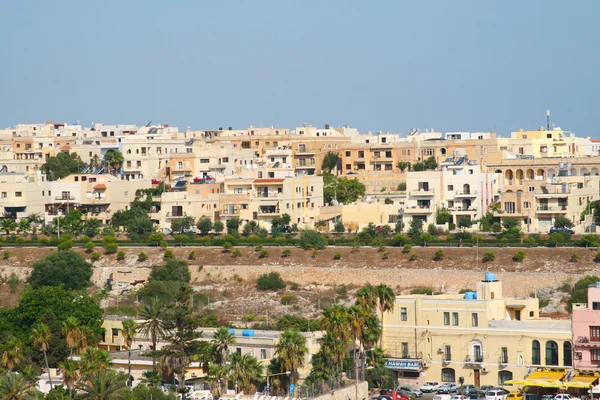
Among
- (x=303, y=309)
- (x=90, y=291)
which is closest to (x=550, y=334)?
(x=303, y=309)

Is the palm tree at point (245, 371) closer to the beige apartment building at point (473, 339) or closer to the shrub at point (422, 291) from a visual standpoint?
the beige apartment building at point (473, 339)

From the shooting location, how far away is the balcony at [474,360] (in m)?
58.5

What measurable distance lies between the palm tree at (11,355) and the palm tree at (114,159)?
186ft

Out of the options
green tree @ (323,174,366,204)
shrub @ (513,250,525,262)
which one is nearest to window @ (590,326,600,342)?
shrub @ (513,250,525,262)

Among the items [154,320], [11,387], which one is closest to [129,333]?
[154,320]

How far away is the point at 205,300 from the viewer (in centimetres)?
8231

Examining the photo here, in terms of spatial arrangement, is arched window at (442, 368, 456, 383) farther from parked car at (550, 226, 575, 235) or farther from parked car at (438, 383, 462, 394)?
parked car at (550, 226, 575, 235)

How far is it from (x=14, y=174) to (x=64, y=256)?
67.4 ft

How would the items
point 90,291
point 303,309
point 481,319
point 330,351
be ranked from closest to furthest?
point 330,351, point 481,319, point 303,309, point 90,291

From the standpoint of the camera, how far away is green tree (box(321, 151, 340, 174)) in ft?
384

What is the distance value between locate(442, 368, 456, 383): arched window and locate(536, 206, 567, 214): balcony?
35.0 meters

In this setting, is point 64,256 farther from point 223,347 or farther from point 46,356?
point 223,347

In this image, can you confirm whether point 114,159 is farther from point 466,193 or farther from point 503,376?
point 503,376

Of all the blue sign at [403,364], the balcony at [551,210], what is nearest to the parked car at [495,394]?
the blue sign at [403,364]
